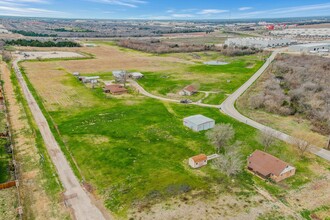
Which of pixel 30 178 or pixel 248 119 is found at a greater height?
pixel 248 119

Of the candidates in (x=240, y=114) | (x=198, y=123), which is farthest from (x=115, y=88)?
(x=240, y=114)

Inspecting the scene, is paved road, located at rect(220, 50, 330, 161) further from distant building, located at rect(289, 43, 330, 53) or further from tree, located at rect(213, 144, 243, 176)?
distant building, located at rect(289, 43, 330, 53)

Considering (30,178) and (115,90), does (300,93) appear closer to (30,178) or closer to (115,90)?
(115,90)

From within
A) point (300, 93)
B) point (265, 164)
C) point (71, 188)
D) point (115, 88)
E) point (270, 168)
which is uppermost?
point (300, 93)

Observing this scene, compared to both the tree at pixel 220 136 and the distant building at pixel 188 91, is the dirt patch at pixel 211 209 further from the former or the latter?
the distant building at pixel 188 91

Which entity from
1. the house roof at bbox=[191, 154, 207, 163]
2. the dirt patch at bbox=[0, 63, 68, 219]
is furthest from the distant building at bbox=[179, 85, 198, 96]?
the dirt patch at bbox=[0, 63, 68, 219]
